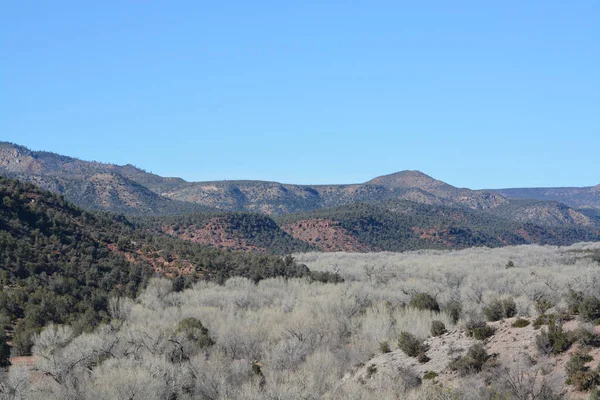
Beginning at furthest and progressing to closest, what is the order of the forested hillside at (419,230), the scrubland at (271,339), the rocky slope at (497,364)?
the forested hillside at (419,230)
the scrubland at (271,339)
the rocky slope at (497,364)

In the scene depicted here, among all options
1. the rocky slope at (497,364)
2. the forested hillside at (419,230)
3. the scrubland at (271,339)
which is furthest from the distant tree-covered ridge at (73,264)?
the forested hillside at (419,230)

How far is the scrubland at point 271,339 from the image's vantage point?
83.6ft

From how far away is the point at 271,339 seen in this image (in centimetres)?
3959

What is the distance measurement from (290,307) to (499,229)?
134491 mm

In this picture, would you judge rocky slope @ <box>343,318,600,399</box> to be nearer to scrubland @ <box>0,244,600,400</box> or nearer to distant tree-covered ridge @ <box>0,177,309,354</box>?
scrubland @ <box>0,244,600,400</box>

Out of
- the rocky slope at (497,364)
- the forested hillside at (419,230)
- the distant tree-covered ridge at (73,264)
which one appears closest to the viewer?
the rocky slope at (497,364)

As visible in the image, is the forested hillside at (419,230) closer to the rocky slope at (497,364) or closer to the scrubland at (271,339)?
the scrubland at (271,339)

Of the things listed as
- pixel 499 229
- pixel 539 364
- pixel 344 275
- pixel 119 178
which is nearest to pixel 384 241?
pixel 499 229

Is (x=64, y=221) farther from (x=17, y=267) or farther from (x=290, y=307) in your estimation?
(x=290, y=307)

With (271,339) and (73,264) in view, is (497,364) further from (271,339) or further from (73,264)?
(73,264)

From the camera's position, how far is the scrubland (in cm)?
2548

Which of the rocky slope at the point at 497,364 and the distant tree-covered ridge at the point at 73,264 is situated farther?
the distant tree-covered ridge at the point at 73,264

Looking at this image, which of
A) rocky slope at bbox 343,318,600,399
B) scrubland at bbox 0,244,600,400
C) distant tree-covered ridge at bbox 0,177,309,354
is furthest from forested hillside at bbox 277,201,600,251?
rocky slope at bbox 343,318,600,399

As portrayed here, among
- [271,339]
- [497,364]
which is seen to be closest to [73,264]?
[271,339]
